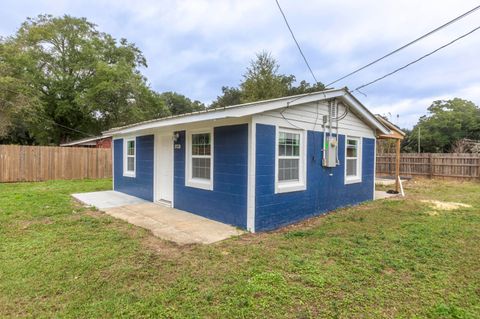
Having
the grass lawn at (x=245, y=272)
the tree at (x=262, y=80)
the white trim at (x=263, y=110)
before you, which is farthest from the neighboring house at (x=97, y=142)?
the grass lawn at (x=245, y=272)

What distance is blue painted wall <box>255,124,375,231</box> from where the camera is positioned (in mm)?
5266

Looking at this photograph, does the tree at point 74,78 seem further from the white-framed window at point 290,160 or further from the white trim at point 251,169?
the white trim at point 251,169

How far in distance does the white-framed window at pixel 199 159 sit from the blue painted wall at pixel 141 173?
6.46ft

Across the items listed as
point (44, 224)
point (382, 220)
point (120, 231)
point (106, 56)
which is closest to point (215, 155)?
point (120, 231)

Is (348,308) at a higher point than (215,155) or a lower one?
lower

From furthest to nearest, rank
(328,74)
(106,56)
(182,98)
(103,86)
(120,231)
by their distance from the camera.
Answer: (182,98), (106,56), (103,86), (328,74), (120,231)

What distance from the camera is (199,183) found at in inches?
249

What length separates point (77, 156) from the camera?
542 inches

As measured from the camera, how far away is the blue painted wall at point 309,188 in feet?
17.3

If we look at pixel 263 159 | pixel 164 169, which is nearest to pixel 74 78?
pixel 164 169

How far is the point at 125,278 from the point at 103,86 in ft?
64.8

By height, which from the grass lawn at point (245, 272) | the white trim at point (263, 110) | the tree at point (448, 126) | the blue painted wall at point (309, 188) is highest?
the tree at point (448, 126)

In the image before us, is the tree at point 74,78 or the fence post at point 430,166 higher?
the tree at point 74,78

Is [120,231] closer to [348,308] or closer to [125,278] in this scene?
[125,278]
